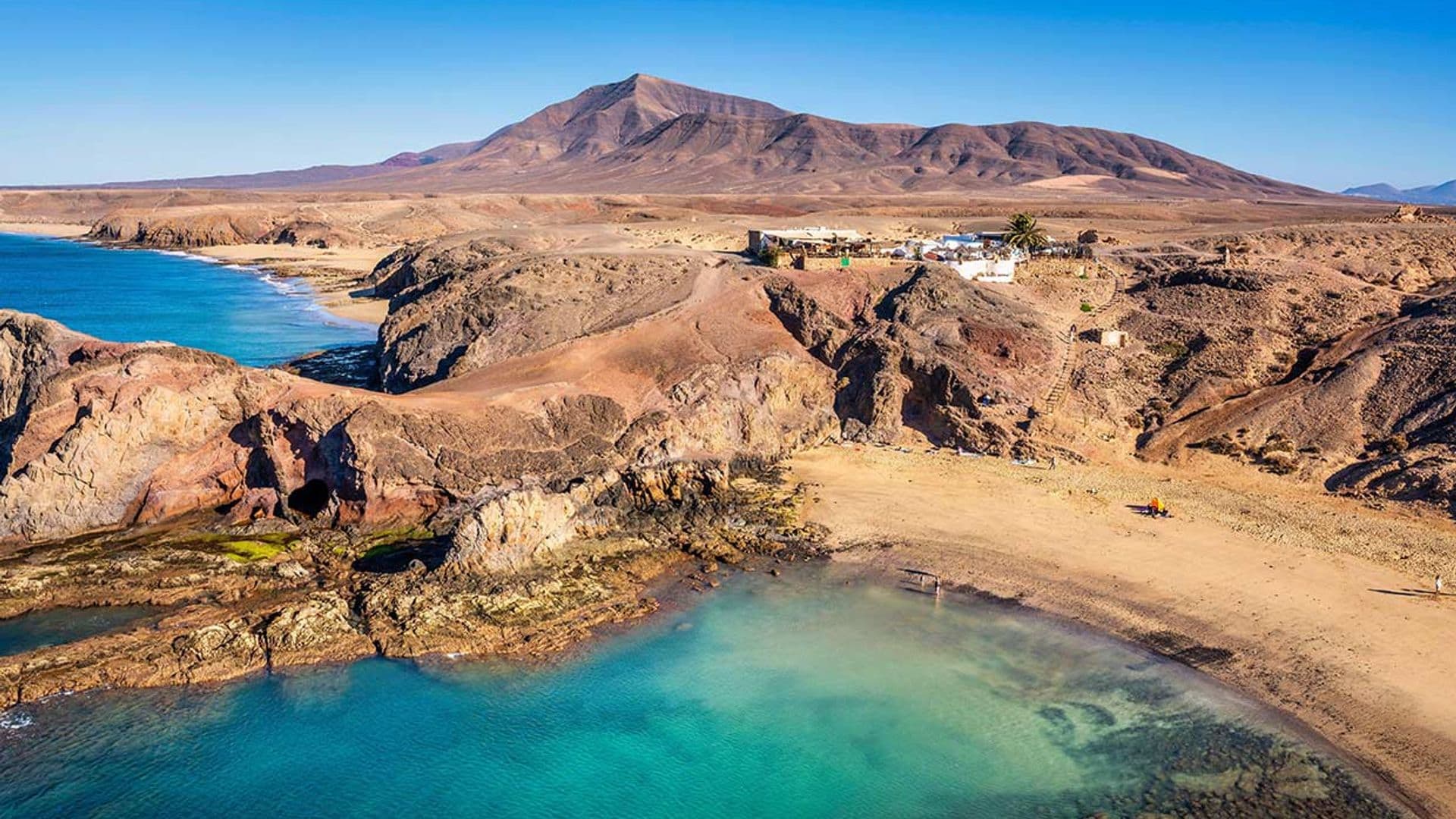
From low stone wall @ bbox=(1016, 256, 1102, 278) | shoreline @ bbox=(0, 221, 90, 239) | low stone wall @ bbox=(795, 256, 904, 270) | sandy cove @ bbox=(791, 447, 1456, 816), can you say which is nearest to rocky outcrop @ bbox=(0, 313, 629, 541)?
sandy cove @ bbox=(791, 447, 1456, 816)

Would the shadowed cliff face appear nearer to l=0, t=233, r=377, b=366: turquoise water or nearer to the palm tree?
l=0, t=233, r=377, b=366: turquoise water

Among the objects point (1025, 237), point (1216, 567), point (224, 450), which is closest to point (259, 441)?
point (224, 450)

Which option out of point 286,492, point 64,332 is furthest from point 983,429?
point 64,332

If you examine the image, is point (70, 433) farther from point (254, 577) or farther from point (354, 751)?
point (354, 751)

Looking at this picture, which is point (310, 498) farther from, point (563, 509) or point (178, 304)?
point (178, 304)

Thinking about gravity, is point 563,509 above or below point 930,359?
below

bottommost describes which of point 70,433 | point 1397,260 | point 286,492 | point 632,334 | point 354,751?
point 354,751

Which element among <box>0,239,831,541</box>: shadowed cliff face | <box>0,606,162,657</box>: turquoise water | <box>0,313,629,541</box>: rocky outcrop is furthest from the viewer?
<box>0,239,831,541</box>: shadowed cliff face
